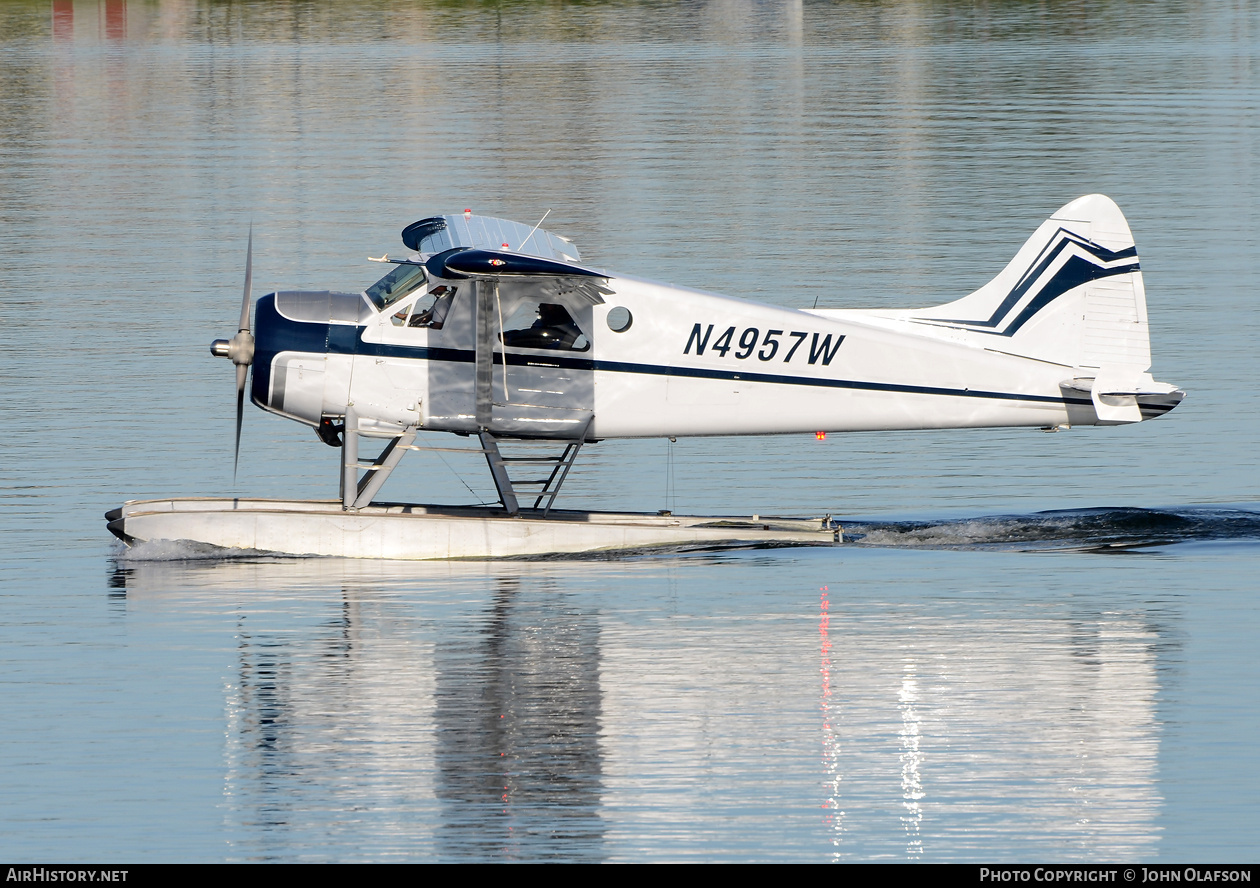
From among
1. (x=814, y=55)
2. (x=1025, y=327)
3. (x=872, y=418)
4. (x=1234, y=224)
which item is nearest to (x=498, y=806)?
(x=872, y=418)

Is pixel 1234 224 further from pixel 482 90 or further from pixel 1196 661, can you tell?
pixel 482 90

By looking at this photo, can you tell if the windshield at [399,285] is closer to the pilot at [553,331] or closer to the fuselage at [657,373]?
the fuselage at [657,373]

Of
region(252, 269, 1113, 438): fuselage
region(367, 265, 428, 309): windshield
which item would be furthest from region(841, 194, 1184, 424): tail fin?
region(367, 265, 428, 309): windshield

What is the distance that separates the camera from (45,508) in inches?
636

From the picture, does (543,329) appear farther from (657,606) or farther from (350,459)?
(657,606)

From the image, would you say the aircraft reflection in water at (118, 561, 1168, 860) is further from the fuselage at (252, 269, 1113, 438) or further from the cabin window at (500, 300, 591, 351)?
the cabin window at (500, 300, 591, 351)

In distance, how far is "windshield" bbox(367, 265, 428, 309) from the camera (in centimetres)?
1518

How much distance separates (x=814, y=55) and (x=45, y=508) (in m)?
55.4

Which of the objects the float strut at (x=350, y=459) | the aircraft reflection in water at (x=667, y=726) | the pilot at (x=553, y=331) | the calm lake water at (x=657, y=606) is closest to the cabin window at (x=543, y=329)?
the pilot at (x=553, y=331)

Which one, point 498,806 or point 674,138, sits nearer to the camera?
point 498,806

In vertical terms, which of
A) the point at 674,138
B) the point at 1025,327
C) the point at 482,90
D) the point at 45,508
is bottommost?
the point at 45,508

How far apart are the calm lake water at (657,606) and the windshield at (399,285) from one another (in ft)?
7.19

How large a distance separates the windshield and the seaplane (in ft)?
0.05

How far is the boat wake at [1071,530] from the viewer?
15.2 metres
